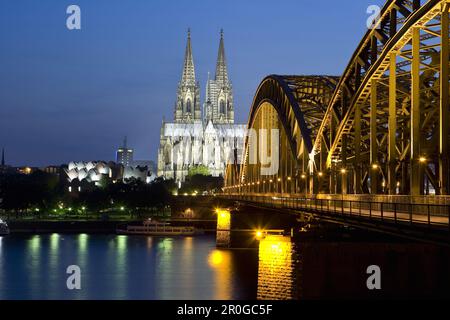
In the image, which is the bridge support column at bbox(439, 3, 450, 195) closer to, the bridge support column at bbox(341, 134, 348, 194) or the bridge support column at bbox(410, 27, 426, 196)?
the bridge support column at bbox(410, 27, 426, 196)

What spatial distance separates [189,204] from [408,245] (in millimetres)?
122036

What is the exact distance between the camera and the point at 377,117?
2071 inches

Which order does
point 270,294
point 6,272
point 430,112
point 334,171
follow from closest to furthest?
point 270,294 < point 430,112 < point 334,171 < point 6,272

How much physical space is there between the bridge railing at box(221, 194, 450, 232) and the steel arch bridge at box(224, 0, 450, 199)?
60.2 inches

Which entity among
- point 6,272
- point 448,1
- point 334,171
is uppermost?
point 448,1

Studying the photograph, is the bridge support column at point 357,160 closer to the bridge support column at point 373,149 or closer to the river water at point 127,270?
the bridge support column at point 373,149

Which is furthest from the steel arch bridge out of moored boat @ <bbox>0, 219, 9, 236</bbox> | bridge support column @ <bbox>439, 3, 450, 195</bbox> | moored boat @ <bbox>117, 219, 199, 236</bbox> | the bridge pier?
moored boat @ <bbox>0, 219, 9, 236</bbox>

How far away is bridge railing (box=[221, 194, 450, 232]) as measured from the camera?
25922 mm

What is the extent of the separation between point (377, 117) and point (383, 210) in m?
20.1

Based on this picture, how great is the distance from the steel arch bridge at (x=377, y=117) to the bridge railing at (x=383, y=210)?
1529mm

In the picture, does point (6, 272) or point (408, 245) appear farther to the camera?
point (6, 272)

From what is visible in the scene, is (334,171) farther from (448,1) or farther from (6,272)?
(6,272)

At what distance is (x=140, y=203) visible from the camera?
168625 millimetres
